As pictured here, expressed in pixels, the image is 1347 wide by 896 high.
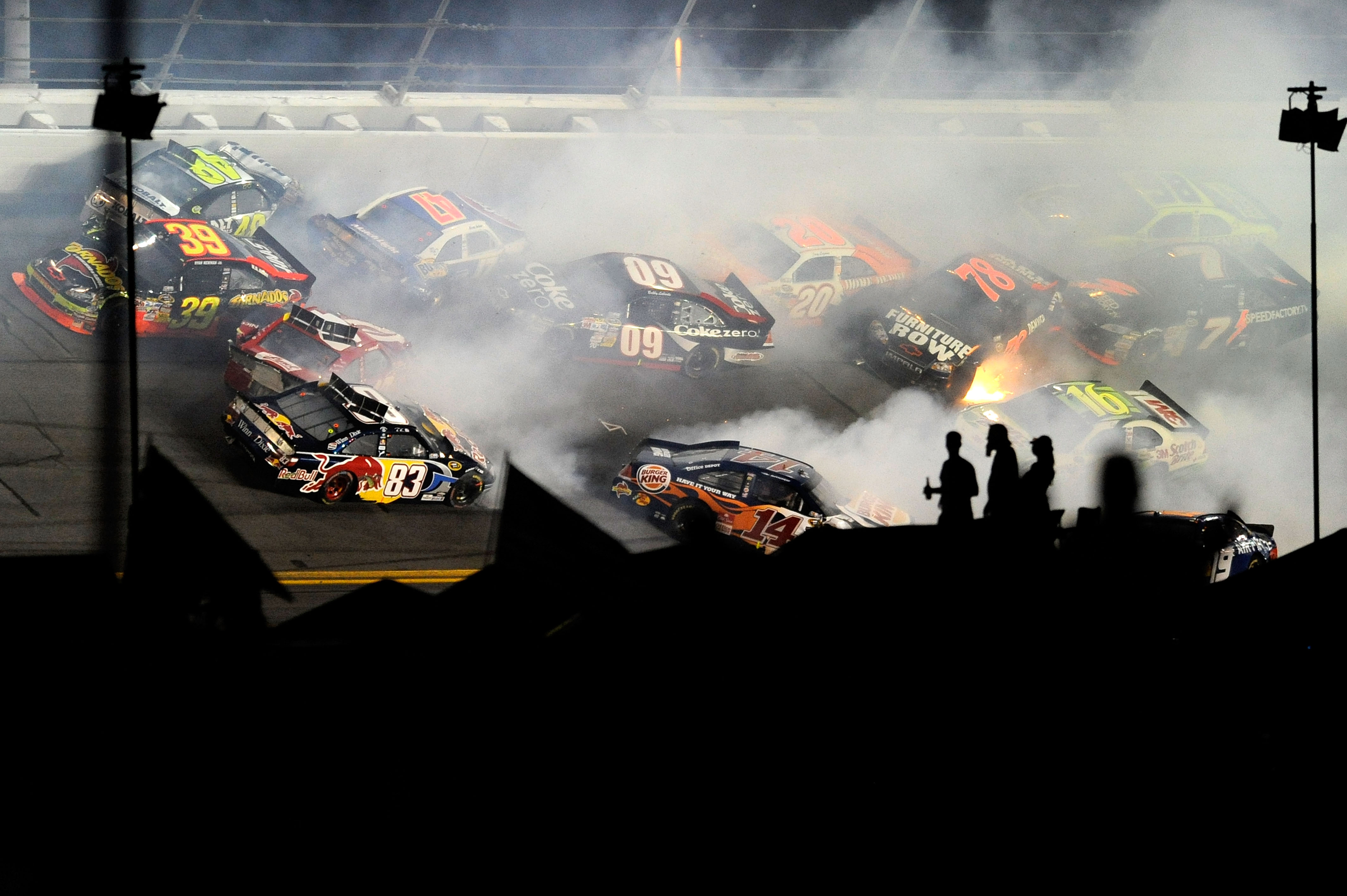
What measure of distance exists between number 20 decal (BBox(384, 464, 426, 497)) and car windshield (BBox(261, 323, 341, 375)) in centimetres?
182

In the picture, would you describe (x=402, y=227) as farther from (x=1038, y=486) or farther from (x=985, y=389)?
(x=1038, y=486)

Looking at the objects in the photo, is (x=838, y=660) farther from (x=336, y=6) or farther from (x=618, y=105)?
(x=336, y=6)

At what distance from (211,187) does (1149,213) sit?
14.3 meters

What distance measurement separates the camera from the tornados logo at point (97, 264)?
13.9m

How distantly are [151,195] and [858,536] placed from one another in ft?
37.1

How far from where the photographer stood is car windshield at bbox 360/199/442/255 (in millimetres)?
16062

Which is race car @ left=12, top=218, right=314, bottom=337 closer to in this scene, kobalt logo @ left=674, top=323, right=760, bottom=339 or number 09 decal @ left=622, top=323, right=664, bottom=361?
number 09 decal @ left=622, top=323, right=664, bottom=361

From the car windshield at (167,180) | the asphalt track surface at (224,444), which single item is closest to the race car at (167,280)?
the asphalt track surface at (224,444)

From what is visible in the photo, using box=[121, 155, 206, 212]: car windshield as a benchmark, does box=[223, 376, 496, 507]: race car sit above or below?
below

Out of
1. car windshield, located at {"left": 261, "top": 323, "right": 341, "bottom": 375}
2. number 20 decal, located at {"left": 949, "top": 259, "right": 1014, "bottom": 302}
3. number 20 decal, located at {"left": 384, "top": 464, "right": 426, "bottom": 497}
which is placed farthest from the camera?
number 20 decal, located at {"left": 949, "top": 259, "right": 1014, "bottom": 302}

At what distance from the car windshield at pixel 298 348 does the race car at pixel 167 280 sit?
2.94 feet

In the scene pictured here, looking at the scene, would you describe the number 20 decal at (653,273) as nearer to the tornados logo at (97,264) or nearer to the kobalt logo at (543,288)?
the kobalt logo at (543,288)

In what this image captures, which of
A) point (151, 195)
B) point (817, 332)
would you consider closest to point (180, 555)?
point (151, 195)

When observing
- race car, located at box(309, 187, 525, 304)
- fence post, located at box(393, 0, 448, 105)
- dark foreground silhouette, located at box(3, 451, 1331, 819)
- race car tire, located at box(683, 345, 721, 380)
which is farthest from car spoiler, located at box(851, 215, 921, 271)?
dark foreground silhouette, located at box(3, 451, 1331, 819)
